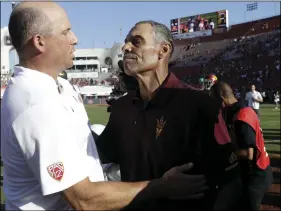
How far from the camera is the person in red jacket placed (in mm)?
4020

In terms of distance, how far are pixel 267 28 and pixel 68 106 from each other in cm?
5215

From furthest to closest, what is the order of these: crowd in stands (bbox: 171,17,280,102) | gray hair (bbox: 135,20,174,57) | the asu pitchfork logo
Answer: crowd in stands (bbox: 171,17,280,102) < gray hair (bbox: 135,20,174,57) < the asu pitchfork logo

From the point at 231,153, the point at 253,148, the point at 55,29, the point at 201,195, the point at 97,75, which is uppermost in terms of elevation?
the point at 55,29

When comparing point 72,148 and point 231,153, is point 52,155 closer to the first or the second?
point 72,148

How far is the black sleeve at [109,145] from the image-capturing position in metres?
2.48

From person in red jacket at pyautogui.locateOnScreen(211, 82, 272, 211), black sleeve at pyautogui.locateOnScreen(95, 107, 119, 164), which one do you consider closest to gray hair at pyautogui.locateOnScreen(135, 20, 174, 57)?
black sleeve at pyautogui.locateOnScreen(95, 107, 119, 164)

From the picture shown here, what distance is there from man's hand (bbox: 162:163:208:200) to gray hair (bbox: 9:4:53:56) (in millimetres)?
889

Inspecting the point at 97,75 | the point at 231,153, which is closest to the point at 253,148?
the point at 231,153

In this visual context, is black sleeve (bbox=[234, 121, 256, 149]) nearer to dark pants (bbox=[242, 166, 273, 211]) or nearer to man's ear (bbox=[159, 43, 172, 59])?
dark pants (bbox=[242, 166, 273, 211])

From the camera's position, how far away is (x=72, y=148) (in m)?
1.82

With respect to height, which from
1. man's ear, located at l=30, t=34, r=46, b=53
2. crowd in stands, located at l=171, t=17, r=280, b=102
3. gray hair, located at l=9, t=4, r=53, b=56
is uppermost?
gray hair, located at l=9, t=4, r=53, b=56

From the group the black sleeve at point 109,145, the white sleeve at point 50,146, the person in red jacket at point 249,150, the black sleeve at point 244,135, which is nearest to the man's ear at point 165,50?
the black sleeve at point 109,145

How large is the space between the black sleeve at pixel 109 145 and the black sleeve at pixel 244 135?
6.13 feet

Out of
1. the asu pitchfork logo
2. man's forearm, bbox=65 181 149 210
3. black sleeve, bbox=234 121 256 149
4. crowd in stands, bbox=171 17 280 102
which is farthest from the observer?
crowd in stands, bbox=171 17 280 102
